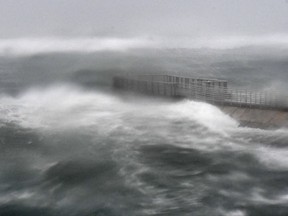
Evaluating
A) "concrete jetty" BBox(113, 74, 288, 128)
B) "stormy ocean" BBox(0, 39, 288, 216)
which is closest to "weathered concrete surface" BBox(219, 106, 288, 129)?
"concrete jetty" BBox(113, 74, 288, 128)

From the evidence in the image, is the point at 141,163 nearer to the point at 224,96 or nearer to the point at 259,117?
the point at 259,117

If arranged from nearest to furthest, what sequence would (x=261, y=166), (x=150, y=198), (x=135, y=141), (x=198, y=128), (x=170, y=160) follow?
(x=150, y=198) → (x=261, y=166) → (x=170, y=160) → (x=135, y=141) → (x=198, y=128)

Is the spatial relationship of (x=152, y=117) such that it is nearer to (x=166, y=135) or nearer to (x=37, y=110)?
(x=166, y=135)

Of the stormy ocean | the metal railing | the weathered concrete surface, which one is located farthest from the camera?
the metal railing

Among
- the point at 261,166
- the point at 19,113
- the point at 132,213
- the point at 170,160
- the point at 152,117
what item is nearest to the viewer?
the point at 132,213

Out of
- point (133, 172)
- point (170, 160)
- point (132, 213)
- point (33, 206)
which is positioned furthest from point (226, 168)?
point (33, 206)

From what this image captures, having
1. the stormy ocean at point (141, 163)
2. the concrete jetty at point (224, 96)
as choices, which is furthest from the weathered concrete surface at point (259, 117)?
the stormy ocean at point (141, 163)

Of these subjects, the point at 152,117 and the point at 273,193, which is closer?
the point at 273,193

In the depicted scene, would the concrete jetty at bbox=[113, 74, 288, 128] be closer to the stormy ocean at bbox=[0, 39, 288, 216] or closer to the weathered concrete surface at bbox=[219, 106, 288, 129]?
the weathered concrete surface at bbox=[219, 106, 288, 129]

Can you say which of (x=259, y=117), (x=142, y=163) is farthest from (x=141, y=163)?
(x=259, y=117)

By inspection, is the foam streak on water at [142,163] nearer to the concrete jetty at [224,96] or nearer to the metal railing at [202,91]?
the concrete jetty at [224,96]
